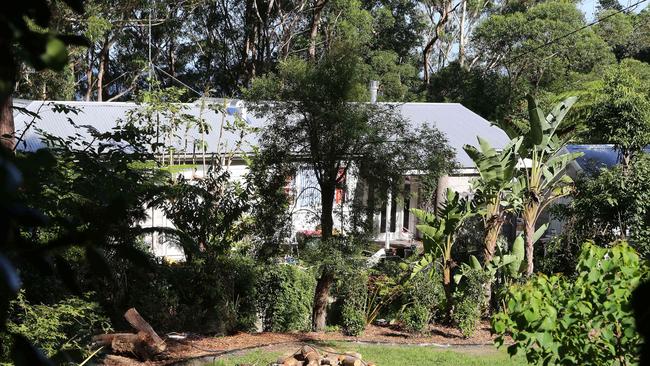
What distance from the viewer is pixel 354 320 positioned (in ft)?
38.5

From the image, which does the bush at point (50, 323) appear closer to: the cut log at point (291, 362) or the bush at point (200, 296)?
the cut log at point (291, 362)

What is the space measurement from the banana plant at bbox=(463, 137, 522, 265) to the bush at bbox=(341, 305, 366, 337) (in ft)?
8.44

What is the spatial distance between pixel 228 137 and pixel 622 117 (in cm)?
913

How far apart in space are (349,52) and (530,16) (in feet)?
81.9

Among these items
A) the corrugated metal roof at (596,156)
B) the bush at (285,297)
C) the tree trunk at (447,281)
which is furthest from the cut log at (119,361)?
the corrugated metal roof at (596,156)

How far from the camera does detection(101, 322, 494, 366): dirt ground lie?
1012 cm

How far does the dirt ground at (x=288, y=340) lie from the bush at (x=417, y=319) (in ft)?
0.40

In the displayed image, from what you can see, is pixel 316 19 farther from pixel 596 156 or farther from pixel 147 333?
pixel 147 333

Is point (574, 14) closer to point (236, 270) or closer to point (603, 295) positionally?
point (236, 270)

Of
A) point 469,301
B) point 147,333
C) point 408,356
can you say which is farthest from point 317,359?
point 469,301

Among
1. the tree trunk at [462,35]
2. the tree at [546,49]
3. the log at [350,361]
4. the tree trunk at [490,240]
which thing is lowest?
the log at [350,361]

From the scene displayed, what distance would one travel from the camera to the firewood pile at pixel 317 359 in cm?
928

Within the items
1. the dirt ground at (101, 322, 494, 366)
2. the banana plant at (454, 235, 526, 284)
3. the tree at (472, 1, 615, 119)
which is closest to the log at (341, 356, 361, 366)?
the dirt ground at (101, 322, 494, 366)

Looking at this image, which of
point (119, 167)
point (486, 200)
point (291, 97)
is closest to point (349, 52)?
point (291, 97)
